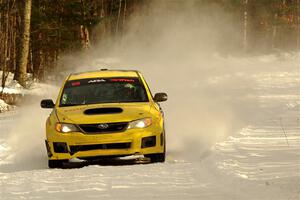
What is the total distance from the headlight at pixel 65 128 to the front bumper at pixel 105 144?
0.06 m

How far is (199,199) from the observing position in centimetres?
686

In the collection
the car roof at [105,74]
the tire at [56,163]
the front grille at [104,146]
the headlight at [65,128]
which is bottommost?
the tire at [56,163]

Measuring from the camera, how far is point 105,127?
9.87 m

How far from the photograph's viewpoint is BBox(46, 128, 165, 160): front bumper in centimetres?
981

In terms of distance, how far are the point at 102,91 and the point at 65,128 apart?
1571 millimetres

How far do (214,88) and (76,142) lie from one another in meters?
20.6

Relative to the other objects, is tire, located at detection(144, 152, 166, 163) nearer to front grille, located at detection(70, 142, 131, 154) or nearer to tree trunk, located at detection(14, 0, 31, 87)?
front grille, located at detection(70, 142, 131, 154)

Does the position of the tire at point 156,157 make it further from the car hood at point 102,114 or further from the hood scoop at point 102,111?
the hood scoop at point 102,111

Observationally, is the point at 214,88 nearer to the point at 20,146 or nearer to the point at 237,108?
the point at 237,108

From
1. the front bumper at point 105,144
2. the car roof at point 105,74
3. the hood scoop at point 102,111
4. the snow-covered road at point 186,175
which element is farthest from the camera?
the car roof at point 105,74

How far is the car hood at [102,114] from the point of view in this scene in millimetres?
9898

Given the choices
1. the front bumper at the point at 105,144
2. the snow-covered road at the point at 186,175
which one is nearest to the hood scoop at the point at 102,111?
the front bumper at the point at 105,144

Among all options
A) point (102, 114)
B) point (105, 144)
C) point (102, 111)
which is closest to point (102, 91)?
point (102, 111)

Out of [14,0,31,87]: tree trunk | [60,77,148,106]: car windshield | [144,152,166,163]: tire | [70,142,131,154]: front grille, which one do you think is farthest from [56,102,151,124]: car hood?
[14,0,31,87]: tree trunk
